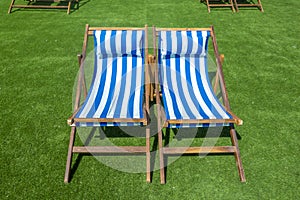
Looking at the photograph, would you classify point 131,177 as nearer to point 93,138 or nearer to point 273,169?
point 93,138

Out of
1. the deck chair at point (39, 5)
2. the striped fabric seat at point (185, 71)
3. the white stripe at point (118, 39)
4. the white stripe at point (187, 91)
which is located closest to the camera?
the white stripe at point (187, 91)

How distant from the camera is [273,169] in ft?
11.8

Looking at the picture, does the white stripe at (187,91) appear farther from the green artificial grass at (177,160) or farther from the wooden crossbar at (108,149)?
the wooden crossbar at (108,149)

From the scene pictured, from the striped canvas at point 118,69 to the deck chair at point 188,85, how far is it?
0.31m

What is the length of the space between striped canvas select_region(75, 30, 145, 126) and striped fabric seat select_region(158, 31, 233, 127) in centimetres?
36

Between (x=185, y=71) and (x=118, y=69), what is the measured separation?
1.06 metres

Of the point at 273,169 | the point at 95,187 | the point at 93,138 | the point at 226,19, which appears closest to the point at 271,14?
the point at 226,19

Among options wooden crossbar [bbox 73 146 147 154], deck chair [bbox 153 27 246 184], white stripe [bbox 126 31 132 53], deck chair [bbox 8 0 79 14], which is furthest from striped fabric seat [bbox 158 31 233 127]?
deck chair [bbox 8 0 79 14]

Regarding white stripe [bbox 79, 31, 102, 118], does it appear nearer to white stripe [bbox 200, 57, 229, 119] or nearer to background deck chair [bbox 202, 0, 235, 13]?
white stripe [bbox 200, 57, 229, 119]

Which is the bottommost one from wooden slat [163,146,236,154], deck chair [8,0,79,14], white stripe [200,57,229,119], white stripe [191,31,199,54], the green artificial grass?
the green artificial grass

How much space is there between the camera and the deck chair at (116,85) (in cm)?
347

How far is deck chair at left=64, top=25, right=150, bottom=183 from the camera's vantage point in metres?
3.47

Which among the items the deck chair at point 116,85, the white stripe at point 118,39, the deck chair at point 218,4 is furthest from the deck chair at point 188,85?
the deck chair at point 218,4

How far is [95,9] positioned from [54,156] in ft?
19.3
